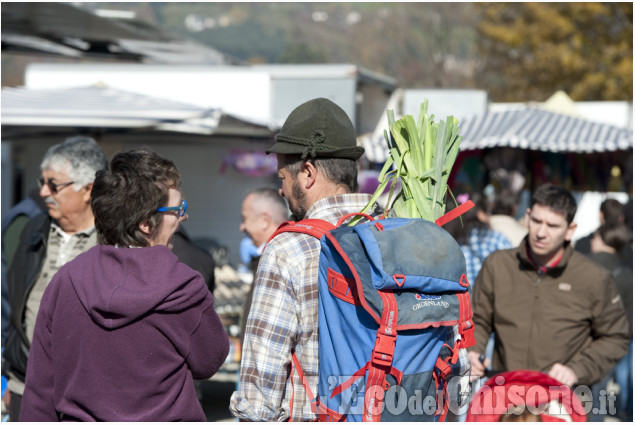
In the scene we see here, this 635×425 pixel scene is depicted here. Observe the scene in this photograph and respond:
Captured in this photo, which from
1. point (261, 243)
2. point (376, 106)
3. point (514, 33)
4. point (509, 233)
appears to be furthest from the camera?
point (514, 33)

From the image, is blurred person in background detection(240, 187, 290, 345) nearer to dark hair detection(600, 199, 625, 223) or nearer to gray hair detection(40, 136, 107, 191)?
gray hair detection(40, 136, 107, 191)

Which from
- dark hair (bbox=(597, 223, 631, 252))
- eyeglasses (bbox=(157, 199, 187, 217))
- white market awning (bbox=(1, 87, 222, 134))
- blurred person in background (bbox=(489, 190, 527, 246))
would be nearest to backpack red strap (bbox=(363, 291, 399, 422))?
eyeglasses (bbox=(157, 199, 187, 217))

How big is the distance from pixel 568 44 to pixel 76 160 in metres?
22.7

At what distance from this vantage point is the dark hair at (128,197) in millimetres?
2551

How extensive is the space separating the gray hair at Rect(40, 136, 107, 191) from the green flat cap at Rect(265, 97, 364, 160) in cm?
152

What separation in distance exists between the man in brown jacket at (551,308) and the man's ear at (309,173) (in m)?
1.86

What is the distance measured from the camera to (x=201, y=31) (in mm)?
109438

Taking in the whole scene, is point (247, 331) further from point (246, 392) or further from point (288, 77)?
point (288, 77)

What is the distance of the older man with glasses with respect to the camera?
12.5 ft

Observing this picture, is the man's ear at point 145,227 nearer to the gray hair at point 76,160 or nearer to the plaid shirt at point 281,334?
the plaid shirt at point 281,334

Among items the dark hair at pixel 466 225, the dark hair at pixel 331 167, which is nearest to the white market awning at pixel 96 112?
the dark hair at pixel 466 225

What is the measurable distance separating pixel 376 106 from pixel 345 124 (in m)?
14.7

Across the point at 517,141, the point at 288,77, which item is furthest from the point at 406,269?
the point at 288,77

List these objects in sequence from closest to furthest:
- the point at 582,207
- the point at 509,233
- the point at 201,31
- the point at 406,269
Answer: the point at 406,269
the point at 509,233
the point at 582,207
the point at 201,31
